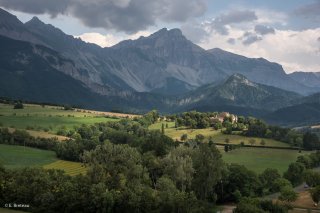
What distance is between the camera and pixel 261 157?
168 meters

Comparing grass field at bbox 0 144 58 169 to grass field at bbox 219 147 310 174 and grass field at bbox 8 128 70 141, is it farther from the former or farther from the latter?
grass field at bbox 219 147 310 174

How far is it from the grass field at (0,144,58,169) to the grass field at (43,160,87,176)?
3205mm

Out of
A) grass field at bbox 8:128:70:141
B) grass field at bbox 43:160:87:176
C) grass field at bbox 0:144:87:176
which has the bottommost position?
grass field at bbox 43:160:87:176

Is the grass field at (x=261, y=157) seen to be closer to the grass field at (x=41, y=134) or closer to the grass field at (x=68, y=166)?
the grass field at (x=68, y=166)

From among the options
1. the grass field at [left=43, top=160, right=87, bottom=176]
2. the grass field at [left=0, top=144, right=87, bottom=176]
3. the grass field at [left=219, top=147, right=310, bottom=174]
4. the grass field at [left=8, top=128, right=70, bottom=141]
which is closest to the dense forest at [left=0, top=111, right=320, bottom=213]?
the grass field at [left=219, top=147, right=310, bottom=174]

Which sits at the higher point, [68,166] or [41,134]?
[41,134]

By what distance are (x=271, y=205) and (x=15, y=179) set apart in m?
53.8

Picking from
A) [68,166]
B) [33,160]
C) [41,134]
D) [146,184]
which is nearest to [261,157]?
[68,166]

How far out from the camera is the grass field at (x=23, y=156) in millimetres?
136800

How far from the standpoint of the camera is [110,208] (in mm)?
85500

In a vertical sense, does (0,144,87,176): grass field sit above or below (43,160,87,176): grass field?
above

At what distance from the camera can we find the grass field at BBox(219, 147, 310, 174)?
152m

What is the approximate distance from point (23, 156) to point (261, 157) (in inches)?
3537

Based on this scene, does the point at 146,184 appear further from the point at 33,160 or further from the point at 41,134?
the point at 41,134
